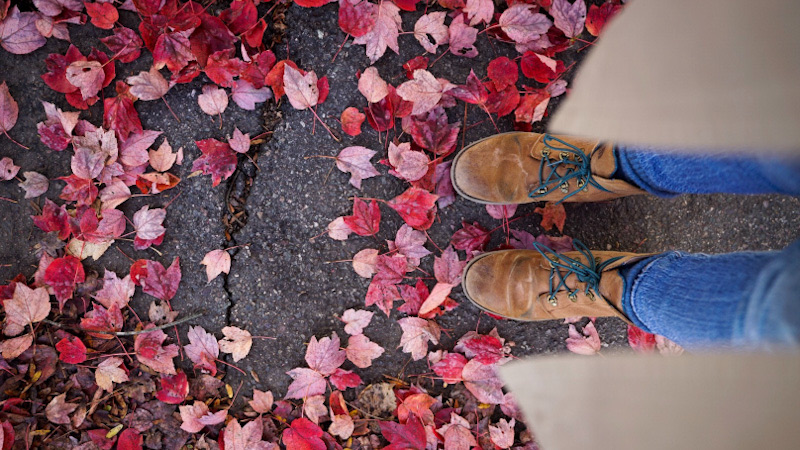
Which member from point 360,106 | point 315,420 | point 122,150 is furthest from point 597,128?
point 122,150

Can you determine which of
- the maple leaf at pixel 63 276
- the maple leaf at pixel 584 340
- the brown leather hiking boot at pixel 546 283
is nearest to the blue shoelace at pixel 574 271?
the brown leather hiking boot at pixel 546 283

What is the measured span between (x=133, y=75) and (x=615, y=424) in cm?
164

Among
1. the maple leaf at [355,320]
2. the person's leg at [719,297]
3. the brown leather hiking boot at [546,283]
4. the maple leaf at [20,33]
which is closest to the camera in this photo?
the person's leg at [719,297]

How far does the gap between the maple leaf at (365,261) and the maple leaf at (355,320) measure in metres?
0.14

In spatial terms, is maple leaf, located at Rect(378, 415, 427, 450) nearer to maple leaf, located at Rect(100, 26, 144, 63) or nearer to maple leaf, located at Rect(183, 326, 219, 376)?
maple leaf, located at Rect(183, 326, 219, 376)

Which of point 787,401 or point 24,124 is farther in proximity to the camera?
point 24,124

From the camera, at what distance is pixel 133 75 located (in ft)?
4.98

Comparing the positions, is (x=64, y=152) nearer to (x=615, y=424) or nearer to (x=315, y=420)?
(x=315, y=420)

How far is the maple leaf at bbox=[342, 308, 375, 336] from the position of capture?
1566 mm

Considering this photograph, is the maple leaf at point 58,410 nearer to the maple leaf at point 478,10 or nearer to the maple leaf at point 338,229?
the maple leaf at point 338,229

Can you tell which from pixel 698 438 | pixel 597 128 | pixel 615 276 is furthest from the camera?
pixel 615 276

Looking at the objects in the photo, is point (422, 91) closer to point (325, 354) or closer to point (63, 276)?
point (325, 354)

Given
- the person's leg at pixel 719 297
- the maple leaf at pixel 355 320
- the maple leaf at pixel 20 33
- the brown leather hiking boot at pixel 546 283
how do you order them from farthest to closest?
the maple leaf at pixel 355 320
the maple leaf at pixel 20 33
the brown leather hiking boot at pixel 546 283
the person's leg at pixel 719 297

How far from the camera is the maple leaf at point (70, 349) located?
1.49 metres
